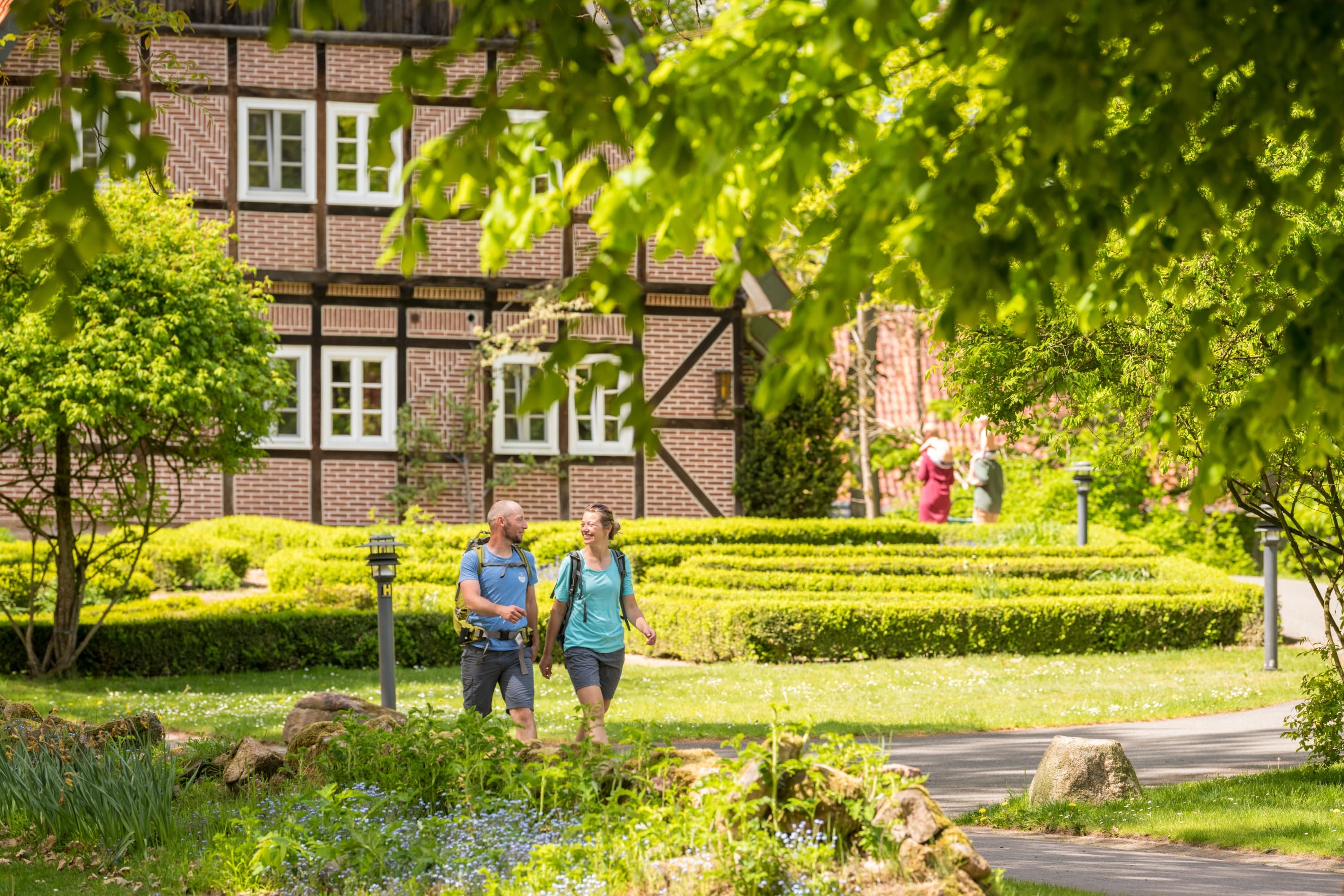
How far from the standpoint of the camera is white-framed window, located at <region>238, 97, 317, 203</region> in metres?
21.4

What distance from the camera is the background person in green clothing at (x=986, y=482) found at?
23.4 meters

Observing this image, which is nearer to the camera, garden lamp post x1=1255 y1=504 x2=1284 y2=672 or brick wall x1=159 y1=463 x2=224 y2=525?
garden lamp post x1=1255 y1=504 x2=1284 y2=672

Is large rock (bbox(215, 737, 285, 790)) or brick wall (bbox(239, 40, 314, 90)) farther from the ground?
brick wall (bbox(239, 40, 314, 90))

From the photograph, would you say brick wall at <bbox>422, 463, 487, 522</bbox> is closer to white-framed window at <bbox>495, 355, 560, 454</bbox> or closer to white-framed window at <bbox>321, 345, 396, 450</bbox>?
white-framed window at <bbox>495, 355, 560, 454</bbox>

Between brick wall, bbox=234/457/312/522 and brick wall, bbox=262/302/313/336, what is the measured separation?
6.69ft

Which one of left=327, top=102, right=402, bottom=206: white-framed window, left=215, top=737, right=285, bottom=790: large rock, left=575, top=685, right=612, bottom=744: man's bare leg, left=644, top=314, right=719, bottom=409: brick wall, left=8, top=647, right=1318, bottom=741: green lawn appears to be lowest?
left=8, top=647, right=1318, bottom=741: green lawn

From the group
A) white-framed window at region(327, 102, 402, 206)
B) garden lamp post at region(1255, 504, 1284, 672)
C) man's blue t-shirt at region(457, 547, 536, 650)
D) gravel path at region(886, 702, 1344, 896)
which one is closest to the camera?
gravel path at region(886, 702, 1344, 896)

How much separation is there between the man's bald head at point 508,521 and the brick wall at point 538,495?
14.0 meters

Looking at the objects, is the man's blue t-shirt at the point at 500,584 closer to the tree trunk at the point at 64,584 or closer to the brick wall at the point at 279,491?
the tree trunk at the point at 64,584

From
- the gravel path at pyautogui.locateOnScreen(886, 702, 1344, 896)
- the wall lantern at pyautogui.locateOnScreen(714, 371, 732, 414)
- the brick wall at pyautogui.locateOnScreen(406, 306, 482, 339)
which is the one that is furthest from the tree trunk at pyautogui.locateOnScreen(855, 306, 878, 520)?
the gravel path at pyautogui.locateOnScreen(886, 702, 1344, 896)

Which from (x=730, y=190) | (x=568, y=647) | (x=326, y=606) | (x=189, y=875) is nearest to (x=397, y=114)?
(x=730, y=190)

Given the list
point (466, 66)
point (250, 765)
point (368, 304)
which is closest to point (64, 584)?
point (250, 765)

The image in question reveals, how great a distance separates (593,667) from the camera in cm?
805

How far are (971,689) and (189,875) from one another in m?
9.10
